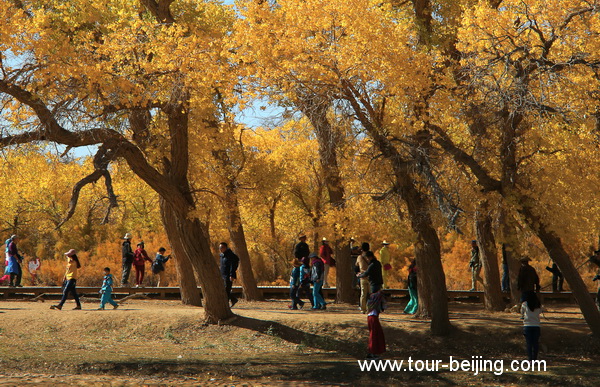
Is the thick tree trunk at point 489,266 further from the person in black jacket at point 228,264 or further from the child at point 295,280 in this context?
the person in black jacket at point 228,264

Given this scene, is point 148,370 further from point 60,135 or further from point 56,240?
point 56,240

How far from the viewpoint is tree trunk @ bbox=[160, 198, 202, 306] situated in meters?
18.1

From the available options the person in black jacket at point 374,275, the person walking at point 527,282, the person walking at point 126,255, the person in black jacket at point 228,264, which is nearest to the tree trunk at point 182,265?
the person in black jacket at point 228,264

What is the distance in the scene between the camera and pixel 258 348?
1363 centimetres

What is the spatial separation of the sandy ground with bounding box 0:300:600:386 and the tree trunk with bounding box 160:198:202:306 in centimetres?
256

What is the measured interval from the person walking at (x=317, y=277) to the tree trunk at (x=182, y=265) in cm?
315

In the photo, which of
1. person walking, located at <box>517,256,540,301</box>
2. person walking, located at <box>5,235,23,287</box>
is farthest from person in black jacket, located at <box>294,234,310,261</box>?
person walking, located at <box>5,235,23,287</box>

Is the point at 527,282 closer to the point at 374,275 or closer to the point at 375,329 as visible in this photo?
the point at 374,275

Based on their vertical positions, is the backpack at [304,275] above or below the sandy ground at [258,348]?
above

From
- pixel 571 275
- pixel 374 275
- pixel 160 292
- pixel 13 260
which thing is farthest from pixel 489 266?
pixel 13 260

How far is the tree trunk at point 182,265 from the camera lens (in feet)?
59.4

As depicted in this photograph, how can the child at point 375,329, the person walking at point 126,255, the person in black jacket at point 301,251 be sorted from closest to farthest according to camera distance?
the child at point 375,329, the person in black jacket at point 301,251, the person walking at point 126,255

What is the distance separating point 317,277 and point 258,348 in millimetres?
3961

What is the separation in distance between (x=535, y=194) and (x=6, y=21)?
9925mm
